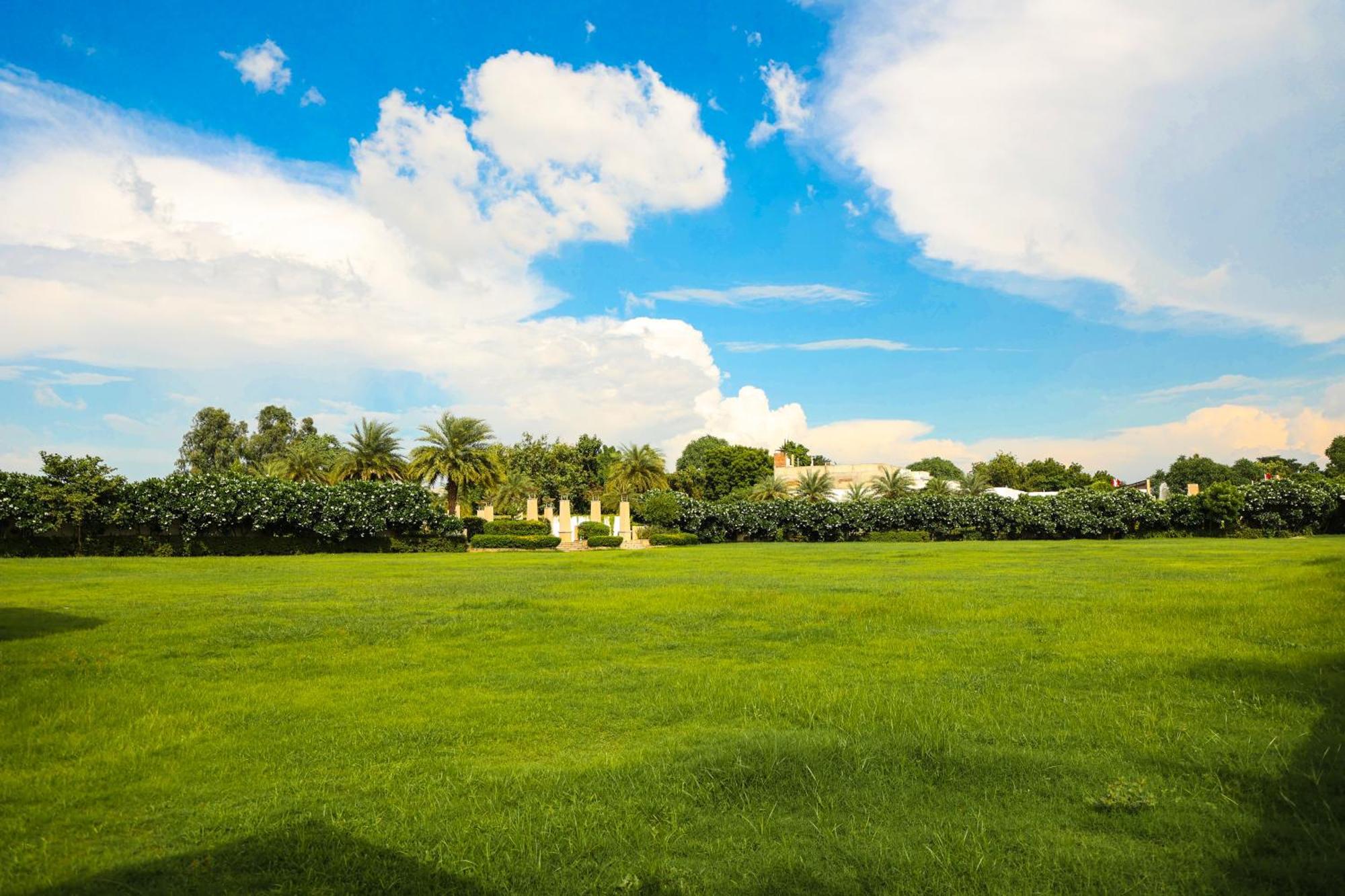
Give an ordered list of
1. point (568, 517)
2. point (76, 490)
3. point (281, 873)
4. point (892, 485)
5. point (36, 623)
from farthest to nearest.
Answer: point (892, 485) < point (568, 517) < point (76, 490) < point (36, 623) < point (281, 873)

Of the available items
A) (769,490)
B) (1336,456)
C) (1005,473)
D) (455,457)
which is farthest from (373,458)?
(1336,456)

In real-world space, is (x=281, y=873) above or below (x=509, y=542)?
below

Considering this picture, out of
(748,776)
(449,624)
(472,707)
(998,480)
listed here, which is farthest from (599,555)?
(998,480)

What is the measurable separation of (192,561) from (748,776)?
3071 centimetres

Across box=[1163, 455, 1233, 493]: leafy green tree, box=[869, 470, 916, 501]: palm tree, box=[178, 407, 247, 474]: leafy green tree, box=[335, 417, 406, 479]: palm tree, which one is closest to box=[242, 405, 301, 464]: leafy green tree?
box=[178, 407, 247, 474]: leafy green tree

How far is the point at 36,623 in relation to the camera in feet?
38.5

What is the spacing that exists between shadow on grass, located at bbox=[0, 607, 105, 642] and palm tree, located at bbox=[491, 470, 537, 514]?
58.4 metres

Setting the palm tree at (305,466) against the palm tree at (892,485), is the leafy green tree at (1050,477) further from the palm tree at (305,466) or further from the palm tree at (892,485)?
the palm tree at (305,466)

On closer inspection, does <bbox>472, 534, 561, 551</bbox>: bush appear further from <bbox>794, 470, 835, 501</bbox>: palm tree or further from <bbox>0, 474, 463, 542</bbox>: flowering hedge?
<bbox>794, 470, 835, 501</bbox>: palm tree

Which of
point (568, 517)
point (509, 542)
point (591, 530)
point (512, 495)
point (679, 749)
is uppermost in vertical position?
point (512, 495)

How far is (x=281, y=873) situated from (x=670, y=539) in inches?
1810

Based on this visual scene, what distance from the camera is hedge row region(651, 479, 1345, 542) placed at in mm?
49656

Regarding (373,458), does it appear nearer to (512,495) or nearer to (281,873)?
(512,495)

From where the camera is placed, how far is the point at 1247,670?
8297 mm
